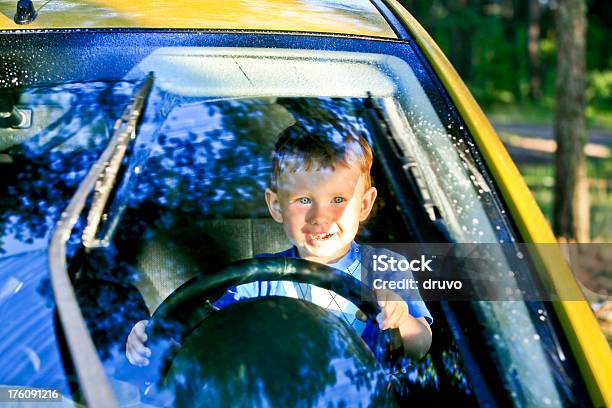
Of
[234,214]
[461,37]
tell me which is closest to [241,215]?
[234,214]

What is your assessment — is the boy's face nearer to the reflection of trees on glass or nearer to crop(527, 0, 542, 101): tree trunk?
the reflection of trees on glass

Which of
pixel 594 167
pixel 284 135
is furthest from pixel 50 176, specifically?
pixel 594 167

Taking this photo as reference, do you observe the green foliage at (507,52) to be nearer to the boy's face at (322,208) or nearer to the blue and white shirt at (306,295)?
the boy's face at (322,208)

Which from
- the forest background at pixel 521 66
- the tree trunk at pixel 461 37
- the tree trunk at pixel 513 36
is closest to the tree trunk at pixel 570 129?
the forest background at pixel 521 66

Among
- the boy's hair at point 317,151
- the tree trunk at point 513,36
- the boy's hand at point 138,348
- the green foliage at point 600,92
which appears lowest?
the tree trunk at point 513,36

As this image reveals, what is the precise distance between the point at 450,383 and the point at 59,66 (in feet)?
3.51

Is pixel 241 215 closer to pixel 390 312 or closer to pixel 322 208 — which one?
pixel 322 208

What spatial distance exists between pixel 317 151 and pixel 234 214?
1.93ft

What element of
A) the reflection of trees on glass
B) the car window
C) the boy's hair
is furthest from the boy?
the reflection of trees on glass

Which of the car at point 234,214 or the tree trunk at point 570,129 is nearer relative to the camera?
the car at point 234,214

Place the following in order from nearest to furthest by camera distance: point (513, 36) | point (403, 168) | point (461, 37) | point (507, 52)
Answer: point (403, 168), point (461, 37), point (507, 52), point (513, 36)

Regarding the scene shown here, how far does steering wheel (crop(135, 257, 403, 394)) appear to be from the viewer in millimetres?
1646

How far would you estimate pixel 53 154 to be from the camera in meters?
2.48

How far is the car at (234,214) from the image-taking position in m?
1.61
